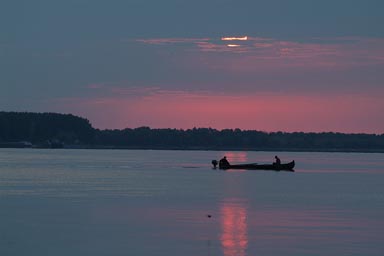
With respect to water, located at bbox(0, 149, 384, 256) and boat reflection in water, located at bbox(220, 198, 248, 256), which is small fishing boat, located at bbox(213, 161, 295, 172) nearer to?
water, located at bbox(0, 149, 384, 256)

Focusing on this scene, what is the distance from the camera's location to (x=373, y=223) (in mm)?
38219

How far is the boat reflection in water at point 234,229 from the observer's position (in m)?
29.6

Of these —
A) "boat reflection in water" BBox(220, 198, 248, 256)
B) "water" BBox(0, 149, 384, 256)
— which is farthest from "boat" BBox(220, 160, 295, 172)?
"boat reflection in water" BBox(220, 198, 248, 256)

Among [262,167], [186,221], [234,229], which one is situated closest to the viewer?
[234,229]

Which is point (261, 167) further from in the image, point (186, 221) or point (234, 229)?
point (234, 229)

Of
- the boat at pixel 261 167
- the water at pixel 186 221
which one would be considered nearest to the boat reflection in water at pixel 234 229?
the water at pixel 186 221

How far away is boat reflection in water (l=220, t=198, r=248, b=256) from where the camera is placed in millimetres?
29641

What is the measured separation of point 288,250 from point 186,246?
3272 millimetres

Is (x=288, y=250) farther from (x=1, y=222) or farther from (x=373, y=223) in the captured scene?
(x=1, y=222)

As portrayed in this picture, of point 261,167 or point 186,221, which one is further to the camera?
point 261,167

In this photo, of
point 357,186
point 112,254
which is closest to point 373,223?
point 112,254

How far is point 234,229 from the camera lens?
35.3 metres

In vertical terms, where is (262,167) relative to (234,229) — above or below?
above

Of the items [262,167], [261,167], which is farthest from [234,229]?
[262,167]
